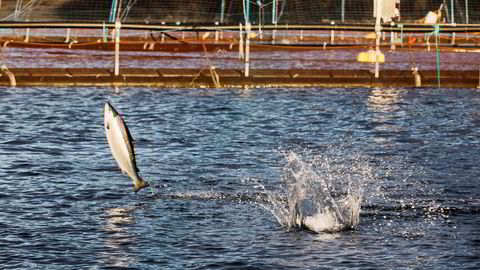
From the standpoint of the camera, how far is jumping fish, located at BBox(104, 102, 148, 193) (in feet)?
53.0

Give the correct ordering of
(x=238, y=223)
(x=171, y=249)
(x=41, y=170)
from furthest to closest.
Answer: (x=41, y=170) < (x=238, y=223) < (x=171, y=249)

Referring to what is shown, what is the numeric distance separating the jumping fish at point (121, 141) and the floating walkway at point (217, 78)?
21021 mm

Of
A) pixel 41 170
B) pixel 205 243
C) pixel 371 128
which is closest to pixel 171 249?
pixel 205 243

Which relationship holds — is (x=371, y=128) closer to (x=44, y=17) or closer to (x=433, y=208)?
(x=433, y=208)

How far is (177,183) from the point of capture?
66.2ft

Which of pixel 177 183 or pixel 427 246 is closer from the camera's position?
pixel 427 246

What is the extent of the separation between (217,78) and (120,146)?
21.5 m

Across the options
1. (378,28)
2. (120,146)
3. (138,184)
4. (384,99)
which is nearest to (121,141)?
(120,146)

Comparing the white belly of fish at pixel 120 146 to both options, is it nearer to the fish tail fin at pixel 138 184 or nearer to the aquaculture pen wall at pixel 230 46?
the fish tail fin at pixel 138 184

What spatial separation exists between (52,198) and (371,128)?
472 inches

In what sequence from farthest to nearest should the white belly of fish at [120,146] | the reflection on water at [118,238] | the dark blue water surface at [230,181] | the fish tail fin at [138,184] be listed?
the fish tail fin at [138,184], the white belly of fish at [120,146], the dark blue water surface at [230,181], the reflection on water at [118,238]

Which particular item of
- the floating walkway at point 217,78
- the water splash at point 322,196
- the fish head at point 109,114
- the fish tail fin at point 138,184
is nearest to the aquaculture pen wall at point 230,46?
the floating walkway at point 217,78

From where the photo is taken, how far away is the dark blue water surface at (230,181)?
1484 cm

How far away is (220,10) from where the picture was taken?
7000 cm
